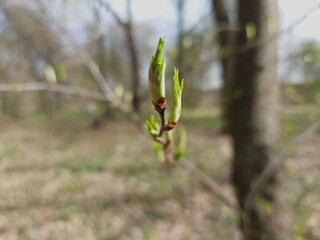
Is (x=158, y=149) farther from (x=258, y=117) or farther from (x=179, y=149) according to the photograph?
(x=258, y=117)

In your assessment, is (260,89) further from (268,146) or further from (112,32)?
(112,32)

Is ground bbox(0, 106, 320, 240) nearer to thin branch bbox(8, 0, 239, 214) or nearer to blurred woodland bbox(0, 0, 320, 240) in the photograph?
blurred woodland bbox(0, 0, 320, 240)

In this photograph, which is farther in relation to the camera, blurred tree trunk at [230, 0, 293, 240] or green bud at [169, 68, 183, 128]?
blurred tree trunk at [230, 0, 293, 240]

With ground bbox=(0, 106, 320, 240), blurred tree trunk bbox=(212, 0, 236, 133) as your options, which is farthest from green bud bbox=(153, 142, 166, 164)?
Result: ground bbox=(0, 106, 320, 240)

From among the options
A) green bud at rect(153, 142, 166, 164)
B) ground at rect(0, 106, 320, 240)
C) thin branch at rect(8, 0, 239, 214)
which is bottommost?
ground at rect(0, 106, 320, 240)

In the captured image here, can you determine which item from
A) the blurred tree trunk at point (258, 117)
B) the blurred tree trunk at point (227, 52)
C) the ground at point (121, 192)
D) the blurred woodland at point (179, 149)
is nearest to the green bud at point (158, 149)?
the blurred woodland at point (179, 149)

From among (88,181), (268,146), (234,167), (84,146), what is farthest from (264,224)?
(84,146)

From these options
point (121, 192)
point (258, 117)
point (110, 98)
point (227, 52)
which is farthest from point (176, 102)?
point (121, 192)
